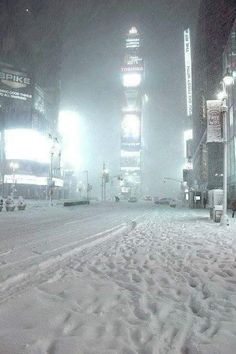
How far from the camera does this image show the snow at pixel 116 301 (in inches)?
152

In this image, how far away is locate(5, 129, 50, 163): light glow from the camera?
110438mm

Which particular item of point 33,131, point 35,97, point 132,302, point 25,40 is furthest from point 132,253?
point 25,40

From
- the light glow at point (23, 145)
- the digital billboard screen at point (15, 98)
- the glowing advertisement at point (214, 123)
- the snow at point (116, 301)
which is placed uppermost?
the digital billboard screen at point (15, 98)

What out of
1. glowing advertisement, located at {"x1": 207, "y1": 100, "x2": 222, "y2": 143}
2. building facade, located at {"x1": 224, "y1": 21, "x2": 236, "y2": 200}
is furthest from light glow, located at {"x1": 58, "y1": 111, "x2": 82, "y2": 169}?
glowing advertisement, located at {"x1": 207, "y1": 100, "x2": 222, "y2": 143}

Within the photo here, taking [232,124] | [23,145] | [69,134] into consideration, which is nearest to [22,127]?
[23,145]

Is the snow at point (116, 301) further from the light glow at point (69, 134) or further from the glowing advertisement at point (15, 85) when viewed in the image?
the light glow at point (69, 134)

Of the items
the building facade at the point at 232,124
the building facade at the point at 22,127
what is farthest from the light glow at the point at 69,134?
the building facade at the point at 232,124

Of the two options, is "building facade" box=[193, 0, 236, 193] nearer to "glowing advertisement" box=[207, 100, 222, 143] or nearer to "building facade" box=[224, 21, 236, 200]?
"building facade" box=[224, 21, 236, 200]

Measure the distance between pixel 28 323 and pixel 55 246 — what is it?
6.39m

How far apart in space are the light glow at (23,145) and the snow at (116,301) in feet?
344

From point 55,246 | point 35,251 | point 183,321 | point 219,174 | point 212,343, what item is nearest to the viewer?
point 212,343

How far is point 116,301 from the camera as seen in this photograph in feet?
17.5

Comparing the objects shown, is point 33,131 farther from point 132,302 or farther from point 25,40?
point 132,302

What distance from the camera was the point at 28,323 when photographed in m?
4.36
